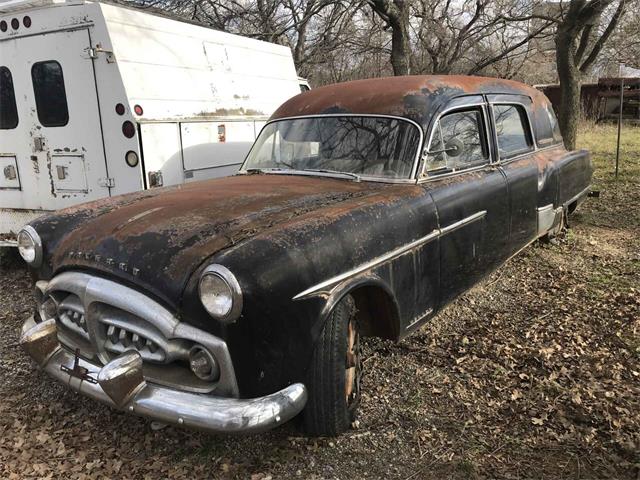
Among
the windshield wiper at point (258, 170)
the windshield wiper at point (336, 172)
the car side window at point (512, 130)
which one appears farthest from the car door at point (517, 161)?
the windshield wiper at point (258, 170)

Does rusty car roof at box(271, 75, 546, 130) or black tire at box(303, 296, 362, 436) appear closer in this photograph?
black tire at box(303, 296, 362, 436)

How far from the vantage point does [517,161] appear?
4.59m

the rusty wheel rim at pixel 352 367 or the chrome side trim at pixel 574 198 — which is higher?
the chrome side trim at pixel 574 198

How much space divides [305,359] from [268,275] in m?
0.45

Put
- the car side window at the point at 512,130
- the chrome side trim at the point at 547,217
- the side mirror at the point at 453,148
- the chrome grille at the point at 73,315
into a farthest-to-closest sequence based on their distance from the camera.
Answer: the chrome side trim at the point at 547,217
the car side window at the point at 512,130
the side mirror at the point at 453,148
the chrome grille at the point at 73,315

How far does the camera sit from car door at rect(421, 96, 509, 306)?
140 inches

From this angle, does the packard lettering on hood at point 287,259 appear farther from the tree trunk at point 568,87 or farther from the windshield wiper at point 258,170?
the tree trunk at point 568,87

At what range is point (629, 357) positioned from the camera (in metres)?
3.62

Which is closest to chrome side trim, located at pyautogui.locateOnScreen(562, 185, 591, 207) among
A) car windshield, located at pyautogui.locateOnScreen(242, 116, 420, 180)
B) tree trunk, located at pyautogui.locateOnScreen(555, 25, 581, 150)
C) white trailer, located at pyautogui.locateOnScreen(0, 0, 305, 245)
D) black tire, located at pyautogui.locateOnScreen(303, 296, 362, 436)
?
car windshield, located at pyautogui.locateOnScreen(242, 116, 420, 180)

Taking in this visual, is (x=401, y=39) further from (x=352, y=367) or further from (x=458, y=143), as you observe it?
(x=352, y=367)

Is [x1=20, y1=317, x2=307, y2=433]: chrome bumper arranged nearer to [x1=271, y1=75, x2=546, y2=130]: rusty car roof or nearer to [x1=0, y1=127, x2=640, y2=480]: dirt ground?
[x1=0, y1=127, x2=640, y2=480]: dirt ground

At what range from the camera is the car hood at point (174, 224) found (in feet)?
8.14

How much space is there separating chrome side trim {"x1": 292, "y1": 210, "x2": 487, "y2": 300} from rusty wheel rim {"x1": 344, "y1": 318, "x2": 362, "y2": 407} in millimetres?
296

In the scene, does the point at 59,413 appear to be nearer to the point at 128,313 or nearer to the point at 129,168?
the point at 128,313
